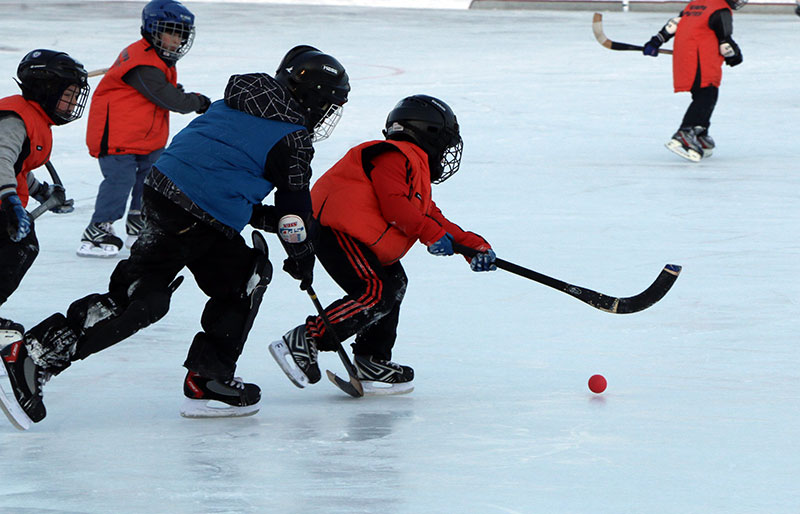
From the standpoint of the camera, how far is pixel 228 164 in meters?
3.26

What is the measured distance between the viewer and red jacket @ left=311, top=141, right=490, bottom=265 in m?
3.50

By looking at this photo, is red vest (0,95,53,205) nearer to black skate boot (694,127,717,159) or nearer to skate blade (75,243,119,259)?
skate blade (75,243,119,259)

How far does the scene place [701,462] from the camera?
300 cm

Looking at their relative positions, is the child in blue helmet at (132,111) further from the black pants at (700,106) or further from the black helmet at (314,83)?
the black pants at (700,106)

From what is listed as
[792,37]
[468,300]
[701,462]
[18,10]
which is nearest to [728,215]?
[468,300]

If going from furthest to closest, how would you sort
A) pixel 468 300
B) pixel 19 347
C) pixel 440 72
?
pixel 440 72, pixel 468 300, pixel 19 347

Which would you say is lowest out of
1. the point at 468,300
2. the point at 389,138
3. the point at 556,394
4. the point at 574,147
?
the point at 574,147

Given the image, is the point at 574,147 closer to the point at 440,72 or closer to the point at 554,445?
the point at 440,72

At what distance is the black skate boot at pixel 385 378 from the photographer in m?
3.68

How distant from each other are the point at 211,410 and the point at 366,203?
0.79 meters

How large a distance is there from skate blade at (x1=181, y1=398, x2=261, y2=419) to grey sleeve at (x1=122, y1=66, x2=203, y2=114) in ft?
8.11

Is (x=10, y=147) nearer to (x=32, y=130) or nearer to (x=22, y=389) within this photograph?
(x=32, y=130)

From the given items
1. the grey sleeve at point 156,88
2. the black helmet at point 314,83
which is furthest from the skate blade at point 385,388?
the grey sleeve at point 156,88

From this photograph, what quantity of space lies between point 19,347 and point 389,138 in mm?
1289
